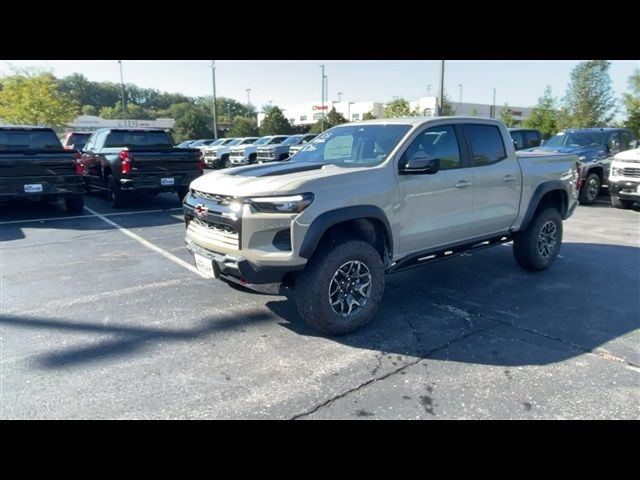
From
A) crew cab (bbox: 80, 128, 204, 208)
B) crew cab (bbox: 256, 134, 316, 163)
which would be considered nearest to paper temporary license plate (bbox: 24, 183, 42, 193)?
crew cab (bbox: 80, 128, 204, 208)

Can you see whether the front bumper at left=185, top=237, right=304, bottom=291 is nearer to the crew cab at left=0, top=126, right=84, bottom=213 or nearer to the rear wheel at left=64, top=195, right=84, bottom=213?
the crew cab at left=0, top=126, right=84, bottom=213

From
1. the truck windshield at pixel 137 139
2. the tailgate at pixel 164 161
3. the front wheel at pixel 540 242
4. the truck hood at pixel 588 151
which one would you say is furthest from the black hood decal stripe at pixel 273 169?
the truck hood at pixel 588 151

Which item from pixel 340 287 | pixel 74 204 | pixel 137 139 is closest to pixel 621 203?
pixel 340 287

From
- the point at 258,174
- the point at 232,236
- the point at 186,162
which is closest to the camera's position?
the point at 232,236

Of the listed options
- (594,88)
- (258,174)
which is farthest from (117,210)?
(594,88)

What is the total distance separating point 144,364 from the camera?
3.48 metres

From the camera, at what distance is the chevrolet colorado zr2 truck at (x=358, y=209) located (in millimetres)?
3633

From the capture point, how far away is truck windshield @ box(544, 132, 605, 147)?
1243cm

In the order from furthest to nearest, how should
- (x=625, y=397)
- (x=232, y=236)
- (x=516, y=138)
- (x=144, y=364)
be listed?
(x=516, y=138) < (x=232, y=236) < (x=144, y=364) < (x=625, y=397)

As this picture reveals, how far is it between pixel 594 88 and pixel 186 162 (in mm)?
27671

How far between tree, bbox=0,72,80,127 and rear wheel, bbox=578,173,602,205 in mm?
35063

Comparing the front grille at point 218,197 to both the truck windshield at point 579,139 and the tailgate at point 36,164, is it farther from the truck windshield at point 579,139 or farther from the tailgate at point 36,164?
the truck windshield at point 579,139
